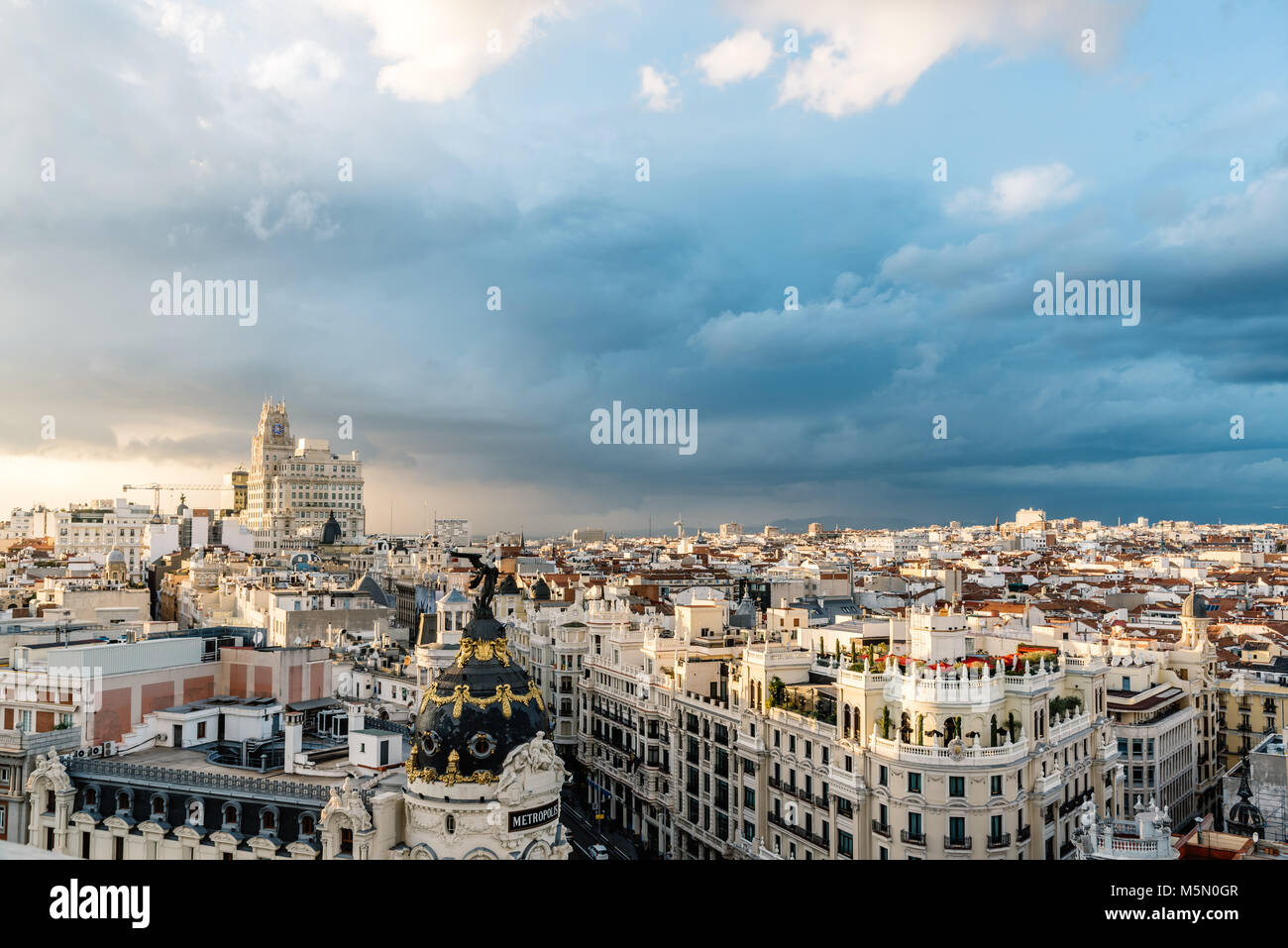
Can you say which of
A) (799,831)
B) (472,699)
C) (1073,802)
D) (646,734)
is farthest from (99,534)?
(1073,802)

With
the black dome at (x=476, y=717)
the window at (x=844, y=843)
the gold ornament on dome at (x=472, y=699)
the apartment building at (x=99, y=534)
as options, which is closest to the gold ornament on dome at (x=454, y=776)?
the black dome at (x=476, y=717)

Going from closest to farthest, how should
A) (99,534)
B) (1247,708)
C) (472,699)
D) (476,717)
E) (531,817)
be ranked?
1. (531,817)
2. (476,717)
3. (472,699)
4. (1247,708)
5. (99,534)

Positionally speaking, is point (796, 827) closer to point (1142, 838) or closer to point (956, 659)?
point (956, 659)

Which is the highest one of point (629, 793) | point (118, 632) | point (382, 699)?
point (118, 632)

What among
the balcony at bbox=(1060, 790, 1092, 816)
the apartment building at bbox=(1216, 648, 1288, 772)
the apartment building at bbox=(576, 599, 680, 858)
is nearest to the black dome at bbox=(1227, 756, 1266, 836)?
the balcony at bbox=(1060, 790, 1092, 816)

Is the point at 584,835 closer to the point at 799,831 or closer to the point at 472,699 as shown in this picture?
the point at 799,831
